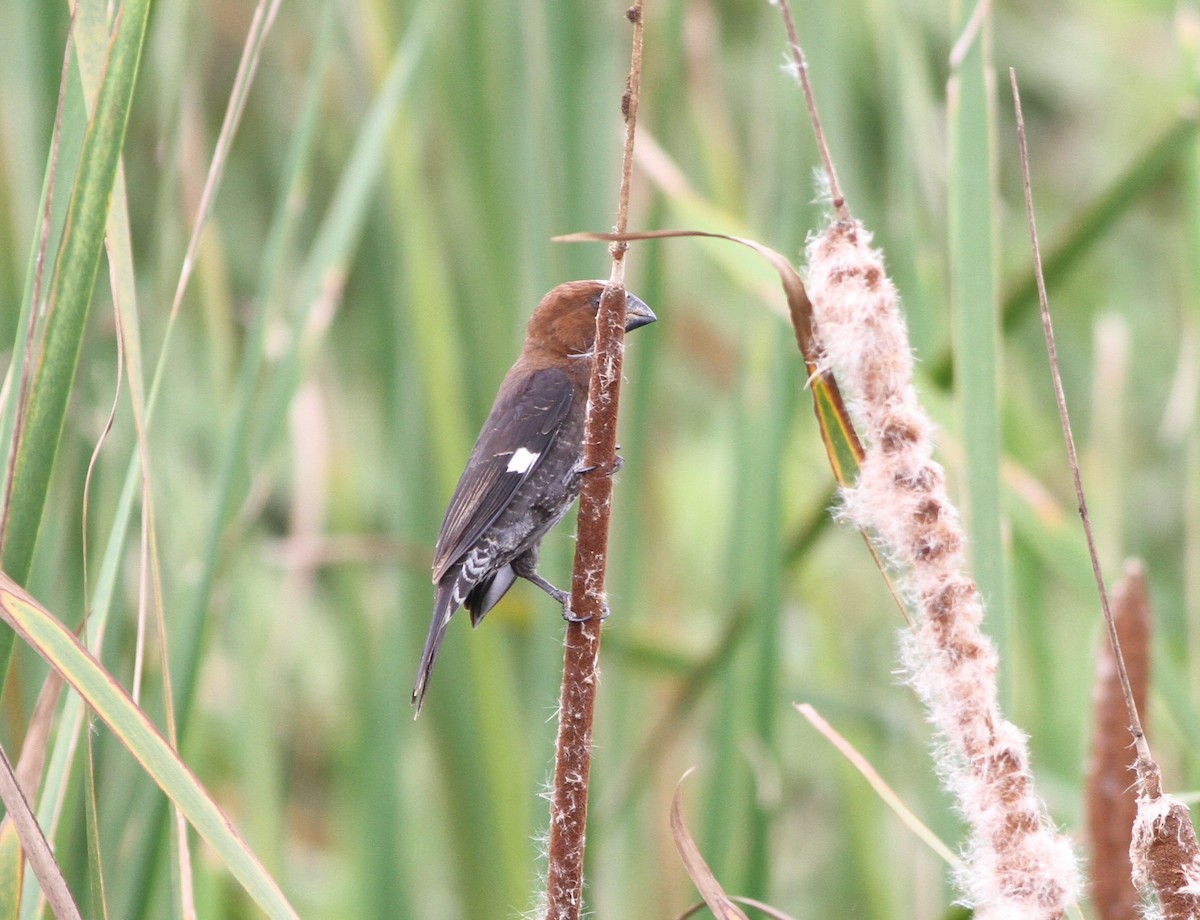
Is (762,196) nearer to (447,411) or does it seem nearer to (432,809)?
(447,411)

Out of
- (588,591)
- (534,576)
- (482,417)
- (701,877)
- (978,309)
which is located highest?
(482,417)

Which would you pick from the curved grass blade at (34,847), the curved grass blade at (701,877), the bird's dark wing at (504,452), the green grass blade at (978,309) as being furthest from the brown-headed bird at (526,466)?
the curved grass blade at (34,847)

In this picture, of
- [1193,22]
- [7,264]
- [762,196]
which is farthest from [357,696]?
[1193,22]

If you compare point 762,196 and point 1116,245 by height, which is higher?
point 1116,245

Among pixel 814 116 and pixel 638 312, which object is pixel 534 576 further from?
pixel 814 116

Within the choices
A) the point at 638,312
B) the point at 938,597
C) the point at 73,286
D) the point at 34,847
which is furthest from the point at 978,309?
the point at 34,847

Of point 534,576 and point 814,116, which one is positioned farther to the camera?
point 534,576

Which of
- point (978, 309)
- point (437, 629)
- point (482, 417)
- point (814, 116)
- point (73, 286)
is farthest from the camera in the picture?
point (482, 417)
